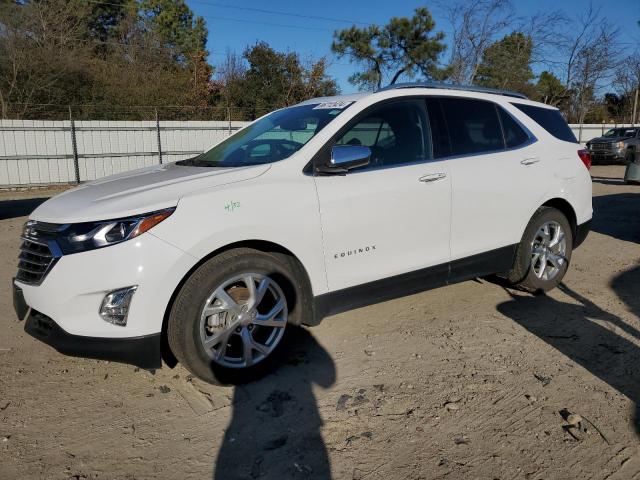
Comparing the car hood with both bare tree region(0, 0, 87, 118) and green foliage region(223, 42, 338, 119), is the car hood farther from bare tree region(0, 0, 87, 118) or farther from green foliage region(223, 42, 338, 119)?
green foliage region(223, 42, 338, 119)

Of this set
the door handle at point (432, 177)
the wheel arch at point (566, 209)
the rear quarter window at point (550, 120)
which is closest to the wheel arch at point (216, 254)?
the door handle at point (432, 177)

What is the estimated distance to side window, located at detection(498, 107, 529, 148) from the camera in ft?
14.8

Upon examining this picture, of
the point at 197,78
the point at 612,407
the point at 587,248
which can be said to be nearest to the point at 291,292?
the point at 612,407

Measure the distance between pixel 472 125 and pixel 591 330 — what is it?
1873mm

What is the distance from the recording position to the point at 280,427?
2.81 metres

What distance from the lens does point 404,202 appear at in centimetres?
371

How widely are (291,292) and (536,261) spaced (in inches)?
102

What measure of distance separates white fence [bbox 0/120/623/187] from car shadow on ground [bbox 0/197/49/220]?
9.97ft

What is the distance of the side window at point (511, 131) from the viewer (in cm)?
450

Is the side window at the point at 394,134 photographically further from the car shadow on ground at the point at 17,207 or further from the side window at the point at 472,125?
the car shadow on ground at the point at 17,207

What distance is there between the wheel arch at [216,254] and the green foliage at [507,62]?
87.0 feet

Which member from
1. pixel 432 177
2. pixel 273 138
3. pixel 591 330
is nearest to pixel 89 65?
pixel 273 138

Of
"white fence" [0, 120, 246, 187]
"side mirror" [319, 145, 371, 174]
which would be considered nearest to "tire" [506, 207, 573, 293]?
"side mirror" [319, 145, 371, 174]

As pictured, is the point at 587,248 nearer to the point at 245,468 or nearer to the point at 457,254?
the point at 457,254
